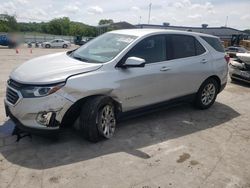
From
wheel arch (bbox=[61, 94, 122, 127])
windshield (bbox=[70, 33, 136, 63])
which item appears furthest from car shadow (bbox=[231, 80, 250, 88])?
wheel arch (bbox=[61, 94, 122, 127])

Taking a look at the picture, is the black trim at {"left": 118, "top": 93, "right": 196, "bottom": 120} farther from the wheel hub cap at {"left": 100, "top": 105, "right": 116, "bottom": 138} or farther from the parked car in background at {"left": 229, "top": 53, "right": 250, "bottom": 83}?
the parked car in background at {"left": 229, "top": 53, "right": 250, "bottom": 83}

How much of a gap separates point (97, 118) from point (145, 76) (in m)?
1.18

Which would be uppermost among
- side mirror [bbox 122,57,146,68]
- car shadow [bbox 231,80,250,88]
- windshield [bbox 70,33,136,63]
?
windshield [bbox 70,33,136,63]

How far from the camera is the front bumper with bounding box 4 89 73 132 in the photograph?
3.61 metres

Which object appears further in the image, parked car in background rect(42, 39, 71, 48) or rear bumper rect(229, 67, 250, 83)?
parked car in background rect(42, 39, 71, 48)

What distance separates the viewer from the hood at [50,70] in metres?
3.71

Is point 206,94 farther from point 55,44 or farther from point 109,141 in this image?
point 55,44

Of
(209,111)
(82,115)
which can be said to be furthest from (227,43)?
(82,115)

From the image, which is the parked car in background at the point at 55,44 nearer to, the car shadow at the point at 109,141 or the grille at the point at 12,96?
the car shadow at the point at 109,141

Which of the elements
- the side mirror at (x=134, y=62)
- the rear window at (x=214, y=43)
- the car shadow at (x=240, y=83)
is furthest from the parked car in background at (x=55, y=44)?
the side mirror at (x=134, y=62)

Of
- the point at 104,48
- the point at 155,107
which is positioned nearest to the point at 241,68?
the point at 155,107

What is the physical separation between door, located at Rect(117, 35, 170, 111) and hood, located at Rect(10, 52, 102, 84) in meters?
0.57

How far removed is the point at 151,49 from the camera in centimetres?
487

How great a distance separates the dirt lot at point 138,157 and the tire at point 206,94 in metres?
0.81
